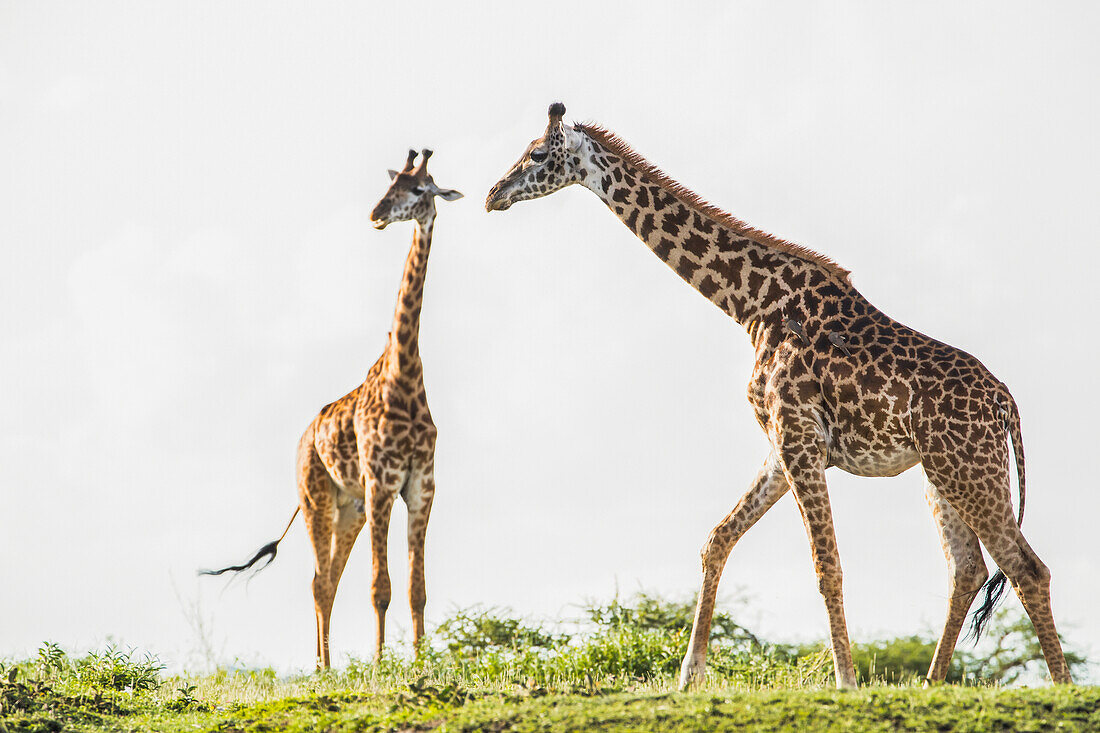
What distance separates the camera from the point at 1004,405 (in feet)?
30.1

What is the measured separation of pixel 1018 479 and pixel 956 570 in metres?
0.92

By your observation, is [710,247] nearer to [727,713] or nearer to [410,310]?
[410,310]

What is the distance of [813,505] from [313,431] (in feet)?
22.5

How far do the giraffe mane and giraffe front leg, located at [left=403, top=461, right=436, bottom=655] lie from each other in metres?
3.92

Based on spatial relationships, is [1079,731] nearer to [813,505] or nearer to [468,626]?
[813,505]

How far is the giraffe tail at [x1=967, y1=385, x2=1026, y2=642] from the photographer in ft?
30.1

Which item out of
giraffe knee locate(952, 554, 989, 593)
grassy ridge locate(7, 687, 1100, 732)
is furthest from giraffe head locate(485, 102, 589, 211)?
giraffe knee locate(952, 554, 989, 593)

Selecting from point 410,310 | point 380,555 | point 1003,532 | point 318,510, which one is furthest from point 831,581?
point 318,510

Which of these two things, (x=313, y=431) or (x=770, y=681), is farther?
(x=313, y=431)

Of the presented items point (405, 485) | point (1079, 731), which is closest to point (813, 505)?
point (1079, 731)

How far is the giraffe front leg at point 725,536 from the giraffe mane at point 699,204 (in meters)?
1.74

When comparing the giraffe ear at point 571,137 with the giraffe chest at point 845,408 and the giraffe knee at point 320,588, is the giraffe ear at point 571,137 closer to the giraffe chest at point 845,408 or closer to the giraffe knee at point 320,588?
the giraffe chest at point 845,408

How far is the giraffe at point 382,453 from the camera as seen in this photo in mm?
11922

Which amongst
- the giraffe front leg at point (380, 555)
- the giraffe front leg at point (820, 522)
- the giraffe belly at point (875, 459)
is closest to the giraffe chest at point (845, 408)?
the giraffe belly at point (875, 459)
